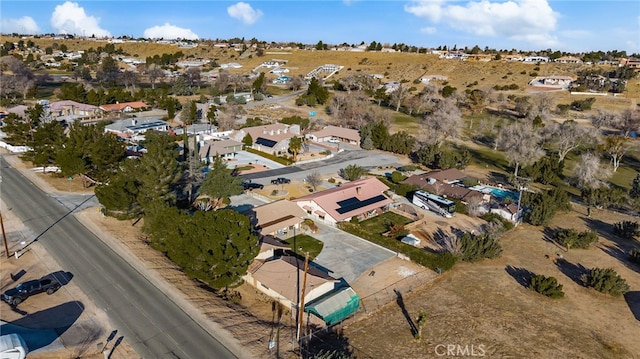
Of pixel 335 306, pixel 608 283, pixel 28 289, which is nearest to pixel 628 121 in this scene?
pixel 608 283

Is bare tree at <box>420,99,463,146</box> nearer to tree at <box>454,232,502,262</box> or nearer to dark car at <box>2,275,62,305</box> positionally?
tree at <box>454,232,502,262</box>

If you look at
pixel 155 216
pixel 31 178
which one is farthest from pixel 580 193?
pixel 31 178

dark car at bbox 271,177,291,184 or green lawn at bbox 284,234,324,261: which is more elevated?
dark car at bbox 271,177,291,184

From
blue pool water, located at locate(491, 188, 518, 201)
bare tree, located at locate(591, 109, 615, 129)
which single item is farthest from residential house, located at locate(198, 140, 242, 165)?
bare tree, located at locate(591, 109, 615, 129)

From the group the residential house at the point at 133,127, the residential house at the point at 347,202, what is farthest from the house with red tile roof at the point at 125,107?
the residential house at the point at 347,202

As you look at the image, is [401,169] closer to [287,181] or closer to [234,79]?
[287,181]

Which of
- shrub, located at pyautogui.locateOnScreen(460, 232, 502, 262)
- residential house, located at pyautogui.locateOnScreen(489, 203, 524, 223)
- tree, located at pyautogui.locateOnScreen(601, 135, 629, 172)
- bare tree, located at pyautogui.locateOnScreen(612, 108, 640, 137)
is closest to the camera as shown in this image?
shrub, located at pyautogui.locateOnScreen(460, 232, 502, 262)

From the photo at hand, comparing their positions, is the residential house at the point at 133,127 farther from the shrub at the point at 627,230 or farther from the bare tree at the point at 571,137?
the bare tree at the point at 571,137
